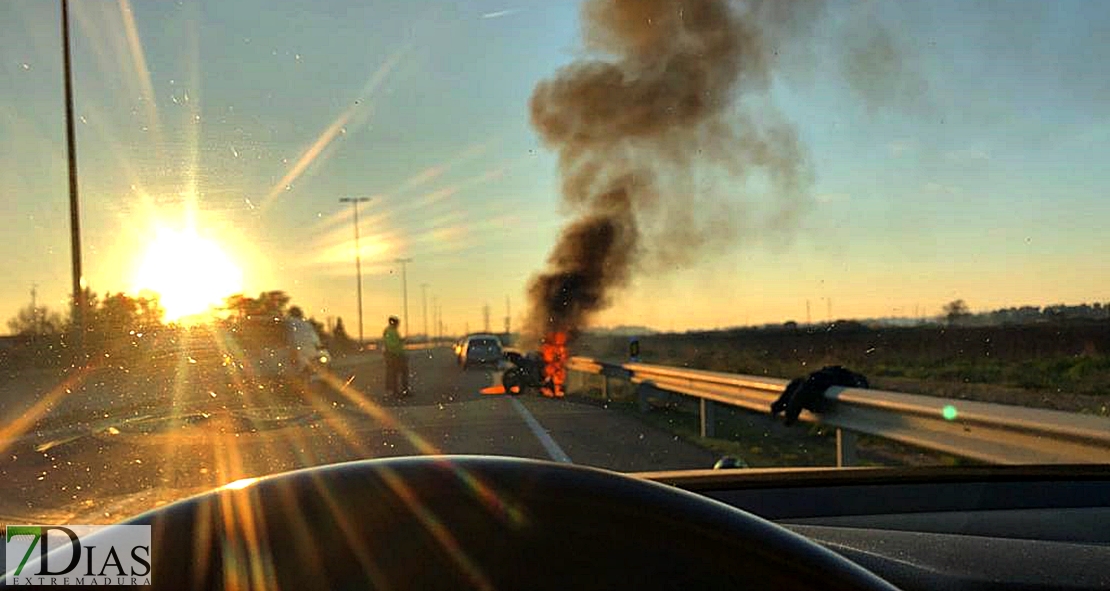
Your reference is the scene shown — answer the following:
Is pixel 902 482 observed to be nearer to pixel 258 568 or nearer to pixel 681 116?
pixel 258 568

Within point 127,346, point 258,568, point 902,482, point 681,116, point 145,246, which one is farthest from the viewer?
point 681,116

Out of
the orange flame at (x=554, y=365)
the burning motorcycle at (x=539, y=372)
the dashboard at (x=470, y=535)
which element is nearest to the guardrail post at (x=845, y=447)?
the orange flame at (x=554, y=365)

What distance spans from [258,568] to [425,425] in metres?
9.25

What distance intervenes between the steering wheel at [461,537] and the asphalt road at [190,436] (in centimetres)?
379

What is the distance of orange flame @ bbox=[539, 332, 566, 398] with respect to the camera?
1443cm

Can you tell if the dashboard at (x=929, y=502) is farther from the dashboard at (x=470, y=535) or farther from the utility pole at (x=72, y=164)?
the utility pole at (x=72, y=164)

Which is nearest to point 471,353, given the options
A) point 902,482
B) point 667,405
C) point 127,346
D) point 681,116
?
point 667,405

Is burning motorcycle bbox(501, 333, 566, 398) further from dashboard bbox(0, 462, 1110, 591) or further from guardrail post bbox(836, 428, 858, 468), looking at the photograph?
dashboard bbox(0, 462, 1110, 591)

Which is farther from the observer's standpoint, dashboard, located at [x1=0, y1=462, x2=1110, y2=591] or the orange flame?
the orange flame

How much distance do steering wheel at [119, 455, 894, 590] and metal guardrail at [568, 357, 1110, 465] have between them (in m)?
4.72

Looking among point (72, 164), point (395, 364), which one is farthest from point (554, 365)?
point (72, 164)

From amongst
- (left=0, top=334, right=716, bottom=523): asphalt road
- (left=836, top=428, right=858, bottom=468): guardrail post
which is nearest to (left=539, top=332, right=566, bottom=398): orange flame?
(left=0, top=334, right=716, bottom=523): asphalt road

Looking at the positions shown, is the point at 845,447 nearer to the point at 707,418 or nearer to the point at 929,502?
the point at 707,418

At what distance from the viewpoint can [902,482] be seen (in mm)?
4648
